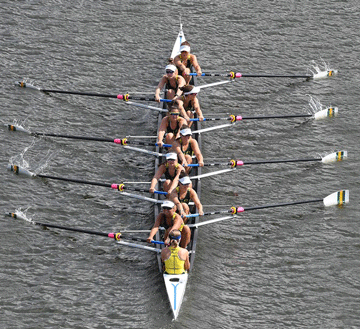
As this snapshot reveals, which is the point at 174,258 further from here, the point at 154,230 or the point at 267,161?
the point at 267,161

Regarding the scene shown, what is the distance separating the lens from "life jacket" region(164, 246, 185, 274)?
1923 cm

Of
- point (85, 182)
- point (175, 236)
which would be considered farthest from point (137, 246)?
point (85, 182)

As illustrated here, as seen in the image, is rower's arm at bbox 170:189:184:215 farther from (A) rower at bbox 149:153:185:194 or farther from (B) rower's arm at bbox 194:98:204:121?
(B) rower's arm at bbox 194:98:204:121

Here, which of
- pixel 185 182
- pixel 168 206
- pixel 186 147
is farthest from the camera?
pixel 186 147

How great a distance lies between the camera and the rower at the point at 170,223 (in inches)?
786

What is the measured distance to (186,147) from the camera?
22969mm

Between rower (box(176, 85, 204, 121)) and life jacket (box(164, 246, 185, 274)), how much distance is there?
6.48m

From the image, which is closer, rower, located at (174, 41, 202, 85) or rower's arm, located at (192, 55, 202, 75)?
rower, located at (174, 41, 202, 85)

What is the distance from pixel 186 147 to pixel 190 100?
2559 mm

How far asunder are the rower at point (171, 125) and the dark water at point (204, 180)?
1.35 m

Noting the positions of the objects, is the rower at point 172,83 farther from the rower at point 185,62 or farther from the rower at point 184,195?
the rower at point 184,195

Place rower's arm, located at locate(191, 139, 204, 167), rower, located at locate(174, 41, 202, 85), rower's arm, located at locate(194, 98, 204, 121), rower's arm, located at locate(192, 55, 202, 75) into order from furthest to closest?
rower's arm, located at locate(192, 55, 202, 75), rower, located at locate(174, 41, 202, 85), rower's arm, located at locate(194, 98, 204, 121), rower's arm, located at locate(191, 139, 204, 167)

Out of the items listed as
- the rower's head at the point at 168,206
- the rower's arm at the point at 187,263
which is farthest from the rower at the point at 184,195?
the rower's arm at the point at 187,263

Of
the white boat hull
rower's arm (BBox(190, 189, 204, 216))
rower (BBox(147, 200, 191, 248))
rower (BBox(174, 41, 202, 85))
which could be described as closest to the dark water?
the white boat hull
